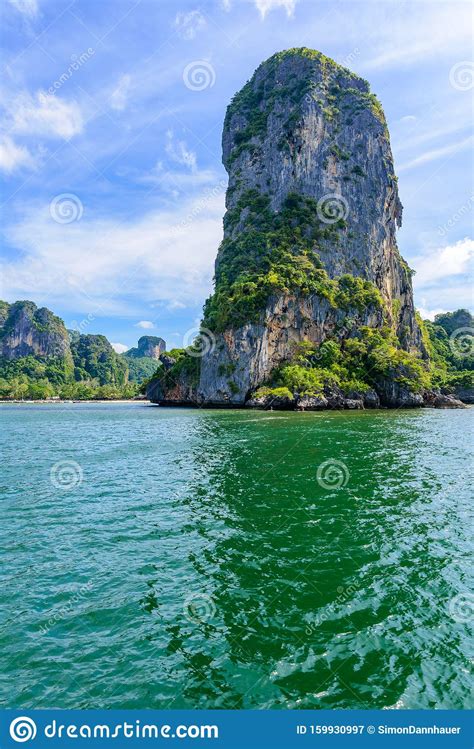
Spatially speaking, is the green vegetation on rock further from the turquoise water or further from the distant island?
the distant island

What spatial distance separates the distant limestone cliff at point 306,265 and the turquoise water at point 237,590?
45.2m

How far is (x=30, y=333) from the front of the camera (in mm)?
183250

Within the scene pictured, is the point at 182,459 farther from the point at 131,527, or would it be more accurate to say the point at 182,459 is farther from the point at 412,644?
the point at 412,644

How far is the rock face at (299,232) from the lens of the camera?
6938 cm

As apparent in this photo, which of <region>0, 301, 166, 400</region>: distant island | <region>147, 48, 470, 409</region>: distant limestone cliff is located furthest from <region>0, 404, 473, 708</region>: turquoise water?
<region>0, 301, 166, 400</region>: distant island

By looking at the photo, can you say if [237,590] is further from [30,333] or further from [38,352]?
[30,333]

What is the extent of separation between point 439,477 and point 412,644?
42.2 ft

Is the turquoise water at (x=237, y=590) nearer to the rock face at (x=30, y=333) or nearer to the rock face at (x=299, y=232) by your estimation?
the rock face at (x=299, y=232)

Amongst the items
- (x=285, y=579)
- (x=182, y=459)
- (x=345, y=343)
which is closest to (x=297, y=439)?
(x=182, y=459)

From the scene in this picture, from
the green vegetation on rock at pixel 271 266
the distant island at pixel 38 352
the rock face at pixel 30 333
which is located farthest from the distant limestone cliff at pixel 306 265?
the rock face at pixel 30 333

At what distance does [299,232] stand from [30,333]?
475 feet

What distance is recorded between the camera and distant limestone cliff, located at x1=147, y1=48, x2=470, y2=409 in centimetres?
6744

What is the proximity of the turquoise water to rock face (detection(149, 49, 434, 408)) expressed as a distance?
4724 centimetres

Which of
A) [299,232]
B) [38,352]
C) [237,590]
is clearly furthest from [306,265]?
[38,352]
